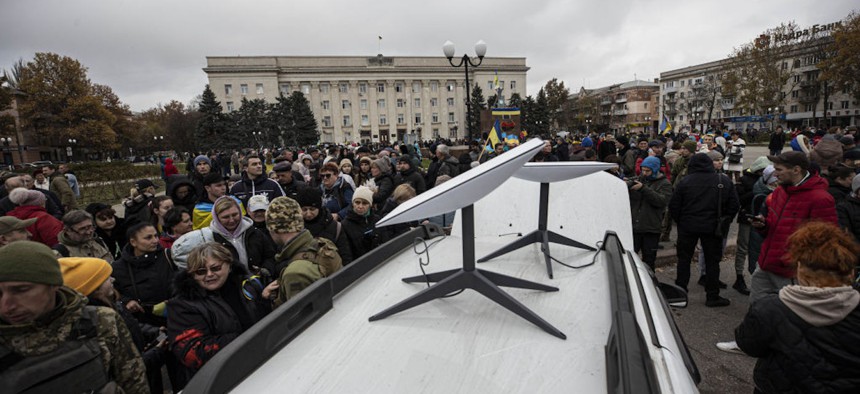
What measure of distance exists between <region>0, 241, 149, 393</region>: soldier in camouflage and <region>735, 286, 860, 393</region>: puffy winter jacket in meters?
3.53

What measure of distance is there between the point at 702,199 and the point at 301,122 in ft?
207

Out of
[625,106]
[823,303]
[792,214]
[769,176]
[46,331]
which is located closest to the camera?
[46,331]

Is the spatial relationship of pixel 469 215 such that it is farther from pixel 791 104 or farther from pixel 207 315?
pixel 791 104

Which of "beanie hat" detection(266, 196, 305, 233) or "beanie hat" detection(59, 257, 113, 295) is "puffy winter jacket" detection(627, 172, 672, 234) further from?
"beanie hat" detection(59, 257, 113, 295)

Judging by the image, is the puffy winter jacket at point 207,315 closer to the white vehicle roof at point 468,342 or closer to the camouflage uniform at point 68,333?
the camouflage uniform at point 68,333

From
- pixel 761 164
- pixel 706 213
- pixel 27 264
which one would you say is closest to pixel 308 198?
pixel 27 264

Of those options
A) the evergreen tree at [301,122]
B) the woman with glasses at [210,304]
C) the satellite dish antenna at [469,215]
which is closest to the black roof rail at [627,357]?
the satellite dish antenna at [469,215]

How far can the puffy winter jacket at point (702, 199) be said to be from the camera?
4621 mm

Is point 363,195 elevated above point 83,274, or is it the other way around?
point 363,195

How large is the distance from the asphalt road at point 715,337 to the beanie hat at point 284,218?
371cm

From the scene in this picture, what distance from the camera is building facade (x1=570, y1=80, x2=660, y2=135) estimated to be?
73688 millimetres

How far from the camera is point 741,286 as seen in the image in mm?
5227

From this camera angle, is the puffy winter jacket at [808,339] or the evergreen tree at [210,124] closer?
the puffy winter jacket at [808,339]

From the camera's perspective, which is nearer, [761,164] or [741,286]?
[741,286]
